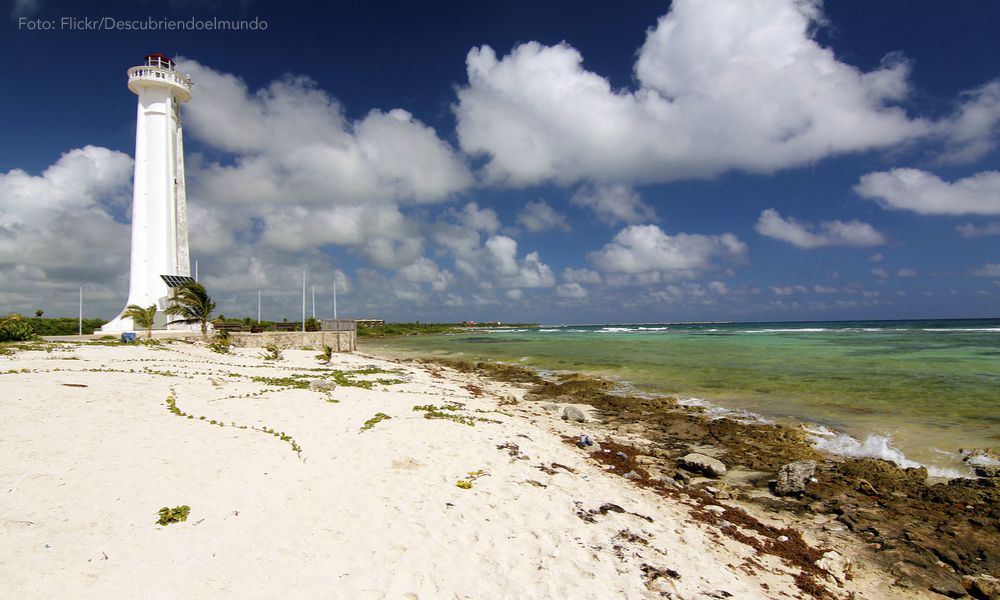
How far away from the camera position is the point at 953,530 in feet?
19.8

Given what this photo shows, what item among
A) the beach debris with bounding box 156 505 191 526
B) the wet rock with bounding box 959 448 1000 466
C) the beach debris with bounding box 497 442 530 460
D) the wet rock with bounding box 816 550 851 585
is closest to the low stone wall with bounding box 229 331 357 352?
the beach debris with bounding box 497 442 530 460

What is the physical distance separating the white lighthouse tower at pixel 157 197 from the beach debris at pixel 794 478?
39508 millimetres

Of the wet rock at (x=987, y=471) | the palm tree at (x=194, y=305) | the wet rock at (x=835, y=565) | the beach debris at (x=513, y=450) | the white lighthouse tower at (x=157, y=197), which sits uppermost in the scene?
the white lighthouse tower at (x=157, y=197)

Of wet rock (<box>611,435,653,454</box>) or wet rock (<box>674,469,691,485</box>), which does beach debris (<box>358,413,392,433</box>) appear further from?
wet rock (<box>674,469,691,485</box>)

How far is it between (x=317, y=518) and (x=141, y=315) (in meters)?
34.0

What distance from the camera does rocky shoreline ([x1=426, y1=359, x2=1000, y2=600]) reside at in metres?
5.30

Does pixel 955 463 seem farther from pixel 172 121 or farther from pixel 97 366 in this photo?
pixel 172 121

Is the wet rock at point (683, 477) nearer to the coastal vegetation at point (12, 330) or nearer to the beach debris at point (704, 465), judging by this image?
the beach debris at point (704, 465)

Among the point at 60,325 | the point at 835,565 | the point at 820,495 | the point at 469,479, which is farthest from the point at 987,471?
the point at 60,325

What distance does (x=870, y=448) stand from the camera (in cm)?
970

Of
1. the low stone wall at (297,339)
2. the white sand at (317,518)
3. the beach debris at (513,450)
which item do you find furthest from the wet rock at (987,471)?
the low stone wall at (297,339)

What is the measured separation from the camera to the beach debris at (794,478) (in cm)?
729

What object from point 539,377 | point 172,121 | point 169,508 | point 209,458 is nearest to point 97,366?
point 209,458

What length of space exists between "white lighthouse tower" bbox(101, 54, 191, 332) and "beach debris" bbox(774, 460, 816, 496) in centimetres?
3951
